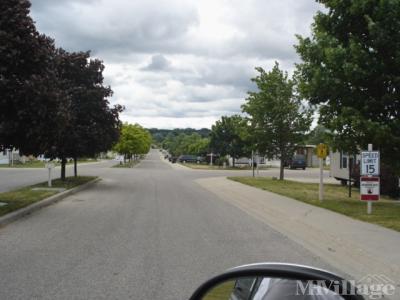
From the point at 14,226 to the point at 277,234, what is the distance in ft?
19.6

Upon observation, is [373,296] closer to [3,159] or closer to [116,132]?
[116,132]

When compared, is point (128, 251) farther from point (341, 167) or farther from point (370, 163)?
point (341, 167)

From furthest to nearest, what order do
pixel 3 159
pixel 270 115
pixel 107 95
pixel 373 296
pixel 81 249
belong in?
1. pixel 3 159
2. pixel 270 115
3. pixel 107 95
4. pixel 81 249
5. pixel 373 296

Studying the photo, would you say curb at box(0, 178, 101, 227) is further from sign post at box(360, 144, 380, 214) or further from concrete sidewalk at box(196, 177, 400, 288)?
sign post at box(360, 144, 380, 214)

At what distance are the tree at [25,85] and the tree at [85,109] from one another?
31.9 feet

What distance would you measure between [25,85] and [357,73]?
9371 millimetres

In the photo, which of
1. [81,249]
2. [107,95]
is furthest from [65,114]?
[107,95]

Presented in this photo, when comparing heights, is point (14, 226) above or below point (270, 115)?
below

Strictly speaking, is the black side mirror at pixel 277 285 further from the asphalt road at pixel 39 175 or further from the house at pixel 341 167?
the house at pixel 341 167

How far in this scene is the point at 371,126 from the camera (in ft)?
51.6

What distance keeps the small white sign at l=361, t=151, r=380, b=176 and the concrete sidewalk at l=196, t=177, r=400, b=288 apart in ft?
4.83

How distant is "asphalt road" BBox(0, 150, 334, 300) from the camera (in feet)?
22.6

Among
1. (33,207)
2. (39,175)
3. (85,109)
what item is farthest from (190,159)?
(33,207)

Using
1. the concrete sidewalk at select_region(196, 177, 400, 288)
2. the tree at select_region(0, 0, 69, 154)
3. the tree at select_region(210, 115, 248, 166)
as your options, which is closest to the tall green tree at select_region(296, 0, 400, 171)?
the concrete sidewalk at select_region(196, 177, 400, 288)
